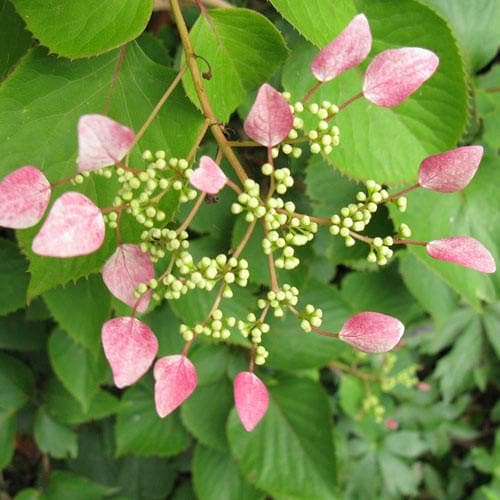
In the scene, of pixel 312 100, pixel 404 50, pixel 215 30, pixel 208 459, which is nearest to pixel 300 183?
pixel 312 100

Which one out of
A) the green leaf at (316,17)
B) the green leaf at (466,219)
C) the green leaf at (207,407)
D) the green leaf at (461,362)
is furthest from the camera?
the green leaf at (461,362)

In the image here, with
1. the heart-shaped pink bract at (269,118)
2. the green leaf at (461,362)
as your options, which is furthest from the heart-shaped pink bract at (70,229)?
the green leaf at (461,362)

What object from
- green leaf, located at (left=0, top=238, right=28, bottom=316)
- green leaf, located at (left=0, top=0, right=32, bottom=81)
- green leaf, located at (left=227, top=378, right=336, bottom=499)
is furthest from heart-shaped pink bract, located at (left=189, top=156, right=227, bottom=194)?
green leaf, located at (left=227, top=378, right=336, bottom=499)

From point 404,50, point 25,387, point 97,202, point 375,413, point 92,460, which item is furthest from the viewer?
point 375,413

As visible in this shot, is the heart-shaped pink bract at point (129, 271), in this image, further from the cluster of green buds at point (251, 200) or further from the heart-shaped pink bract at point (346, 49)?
the heart-shaped pink bract at point (346, 49)

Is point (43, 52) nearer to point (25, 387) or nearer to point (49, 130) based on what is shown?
point (49, 130)

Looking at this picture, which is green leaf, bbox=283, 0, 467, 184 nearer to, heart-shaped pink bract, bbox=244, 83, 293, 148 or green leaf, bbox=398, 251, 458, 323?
heart-shaped pink bract, bbox=244, 83, 293, 148
